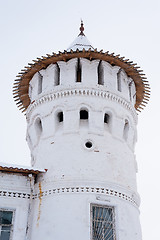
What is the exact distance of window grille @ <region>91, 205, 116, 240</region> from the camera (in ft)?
44.2

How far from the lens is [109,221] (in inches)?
547

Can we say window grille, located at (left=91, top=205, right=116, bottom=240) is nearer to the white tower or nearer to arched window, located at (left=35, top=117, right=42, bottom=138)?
the white tower

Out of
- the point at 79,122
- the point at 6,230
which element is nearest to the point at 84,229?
the point at 6,230

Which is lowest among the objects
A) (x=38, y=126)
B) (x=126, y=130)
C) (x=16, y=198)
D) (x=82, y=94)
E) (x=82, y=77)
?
(x=16, y=198)

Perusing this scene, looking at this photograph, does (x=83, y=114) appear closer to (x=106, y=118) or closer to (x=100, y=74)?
(x=106, y=118)

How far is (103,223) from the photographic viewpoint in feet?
45.2

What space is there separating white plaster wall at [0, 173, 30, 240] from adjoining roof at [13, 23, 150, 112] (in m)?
5.66

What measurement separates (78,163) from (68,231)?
106 inches

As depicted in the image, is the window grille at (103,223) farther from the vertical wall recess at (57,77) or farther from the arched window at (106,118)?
the vertical wall recess at (57,77)

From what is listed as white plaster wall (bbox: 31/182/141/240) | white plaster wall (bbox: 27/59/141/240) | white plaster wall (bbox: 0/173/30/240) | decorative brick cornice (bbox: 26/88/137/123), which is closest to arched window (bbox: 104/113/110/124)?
white plaster wall (bbox: 27/59/141/240)

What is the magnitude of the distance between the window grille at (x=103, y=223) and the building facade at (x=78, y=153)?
0.12ft

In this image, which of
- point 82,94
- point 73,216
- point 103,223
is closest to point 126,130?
point 82,94

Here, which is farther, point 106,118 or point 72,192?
point 106,118

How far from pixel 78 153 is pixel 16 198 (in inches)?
117
